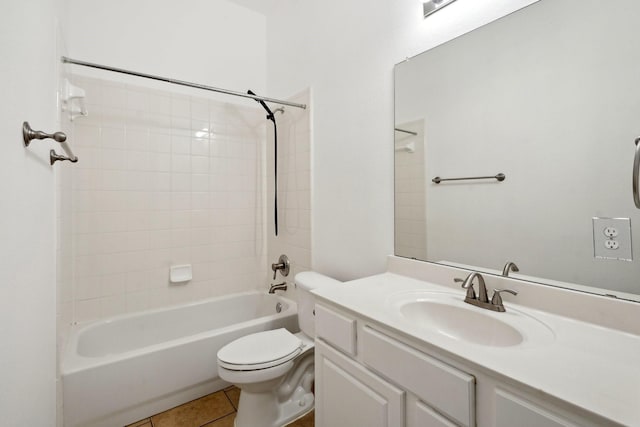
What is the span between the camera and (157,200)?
209 cm

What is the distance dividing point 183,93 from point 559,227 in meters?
2.44

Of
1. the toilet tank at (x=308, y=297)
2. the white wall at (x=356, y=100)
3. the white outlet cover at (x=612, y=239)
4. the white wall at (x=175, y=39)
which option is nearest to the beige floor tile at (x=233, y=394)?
the toilet tank at (x=308, y=297)

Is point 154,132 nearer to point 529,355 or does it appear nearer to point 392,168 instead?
point 392,168

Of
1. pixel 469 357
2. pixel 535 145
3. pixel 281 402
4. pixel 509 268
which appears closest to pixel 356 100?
pixel 535 145

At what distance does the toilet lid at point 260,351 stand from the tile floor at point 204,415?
17.1 inches

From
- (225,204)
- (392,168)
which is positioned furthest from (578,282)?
(225,204)

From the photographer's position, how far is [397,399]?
82 cm

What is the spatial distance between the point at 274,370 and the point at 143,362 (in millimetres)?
713

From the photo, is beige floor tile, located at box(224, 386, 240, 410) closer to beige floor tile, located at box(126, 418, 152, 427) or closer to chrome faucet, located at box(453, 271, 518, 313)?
beige floor tile, located at box(126, 418, 152, 427)

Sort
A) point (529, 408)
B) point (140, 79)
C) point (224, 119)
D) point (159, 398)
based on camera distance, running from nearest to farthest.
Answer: point (529, 408), point (159, 398), point (140, 79), point (224, 119)

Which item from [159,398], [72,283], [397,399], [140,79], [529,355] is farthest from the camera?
[140,79]

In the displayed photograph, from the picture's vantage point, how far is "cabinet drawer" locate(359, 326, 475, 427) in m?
0.66

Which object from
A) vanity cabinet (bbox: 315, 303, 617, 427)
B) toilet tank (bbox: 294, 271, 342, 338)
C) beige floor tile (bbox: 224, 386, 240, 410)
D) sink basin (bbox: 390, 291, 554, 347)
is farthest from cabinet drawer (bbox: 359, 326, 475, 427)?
beige floor tile (bbox: 224, 386, 240, 410)

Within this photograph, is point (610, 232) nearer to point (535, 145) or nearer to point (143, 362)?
point (535, 145)
